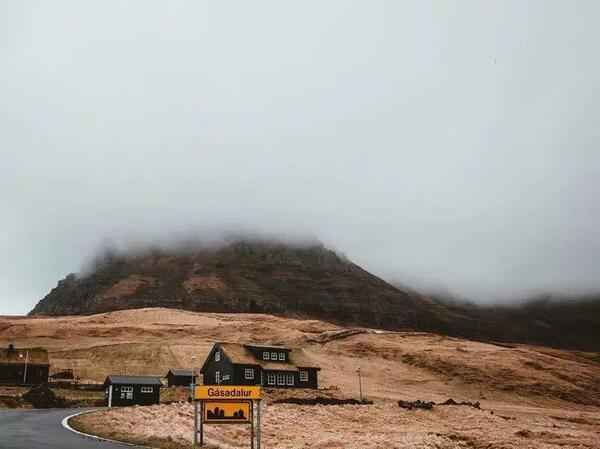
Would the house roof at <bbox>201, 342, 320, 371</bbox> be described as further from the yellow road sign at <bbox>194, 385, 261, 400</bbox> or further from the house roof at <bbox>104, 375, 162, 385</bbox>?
the yellow road sign at <bbox>194, 385, 261, 400</bbox>

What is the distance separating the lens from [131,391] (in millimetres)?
61750

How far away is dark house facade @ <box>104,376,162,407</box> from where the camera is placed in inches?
2404

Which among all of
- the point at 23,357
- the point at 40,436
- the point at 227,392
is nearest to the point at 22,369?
the point at 23,357

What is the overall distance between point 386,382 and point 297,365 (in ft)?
55.1

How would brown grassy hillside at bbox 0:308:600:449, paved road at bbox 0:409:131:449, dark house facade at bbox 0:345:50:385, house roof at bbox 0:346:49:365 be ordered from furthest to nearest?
house roof at bbox 0:346:49:365 < dark house facade at bbox 0:345:50:385 < brown grassy hillside at bbox 0:308:600:449 < paved road at bbox 0:409:131:449

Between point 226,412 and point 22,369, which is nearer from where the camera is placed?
point 226,412

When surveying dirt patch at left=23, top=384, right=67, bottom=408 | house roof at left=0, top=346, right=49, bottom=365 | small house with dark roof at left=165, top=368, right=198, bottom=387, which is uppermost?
house roof at left=0, top=346, right=49, bottom=365

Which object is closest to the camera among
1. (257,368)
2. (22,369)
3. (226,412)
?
(226,412)

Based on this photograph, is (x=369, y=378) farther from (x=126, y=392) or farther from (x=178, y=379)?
(x=126, y=392)

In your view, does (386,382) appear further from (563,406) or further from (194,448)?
(194,448)

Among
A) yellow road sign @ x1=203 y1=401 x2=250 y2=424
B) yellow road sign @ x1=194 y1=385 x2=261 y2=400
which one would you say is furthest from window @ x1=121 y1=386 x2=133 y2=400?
yellow road sign @ x1=194 y1=385 x2=261 y2=400

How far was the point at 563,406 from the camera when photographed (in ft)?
287

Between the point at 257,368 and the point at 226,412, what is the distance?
52.6 meters

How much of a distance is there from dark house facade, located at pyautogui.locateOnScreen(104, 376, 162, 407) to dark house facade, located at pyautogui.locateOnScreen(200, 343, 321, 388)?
16.6 metres
